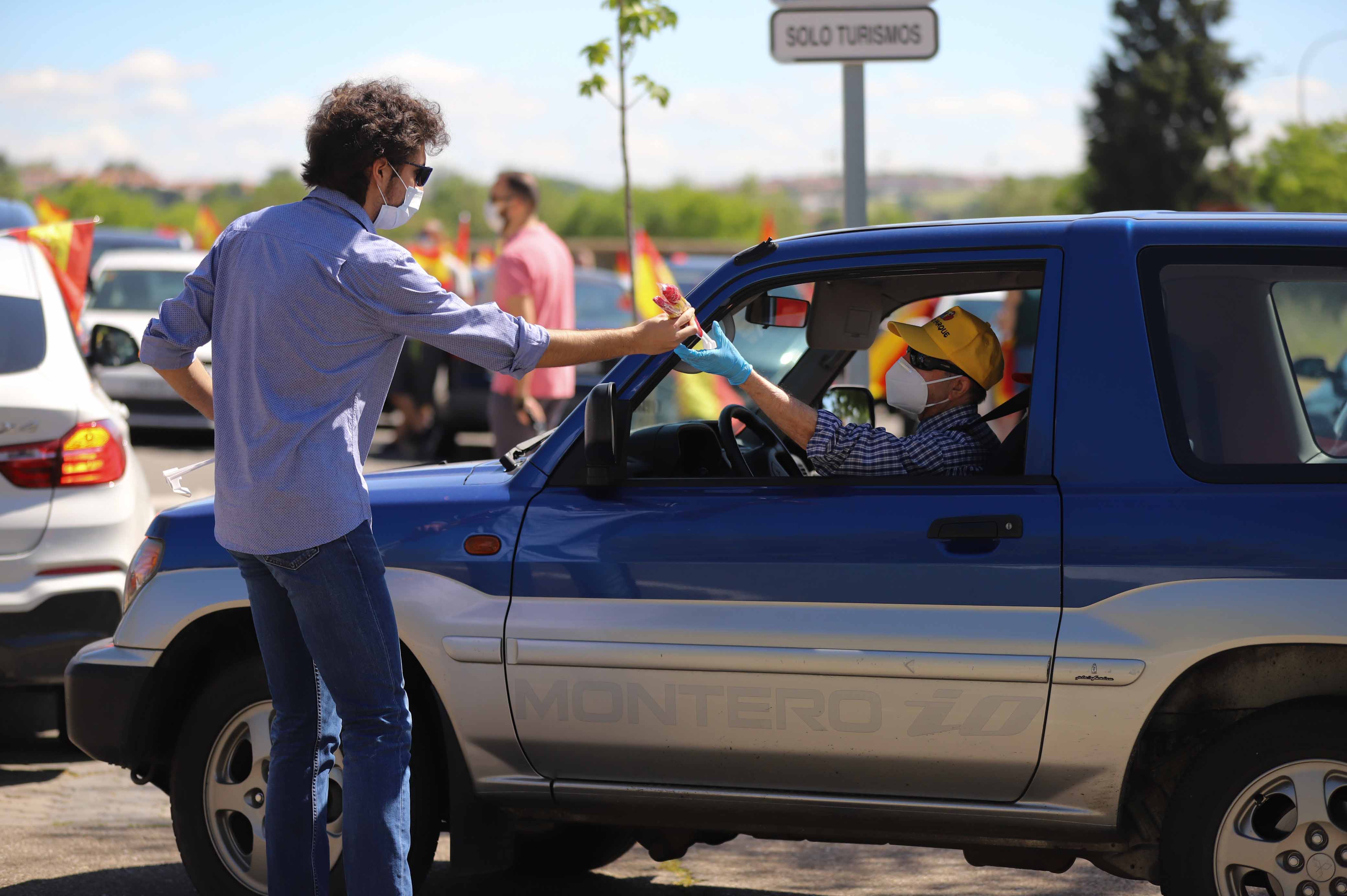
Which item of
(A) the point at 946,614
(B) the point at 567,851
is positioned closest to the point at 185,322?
(A) the point at 946,614

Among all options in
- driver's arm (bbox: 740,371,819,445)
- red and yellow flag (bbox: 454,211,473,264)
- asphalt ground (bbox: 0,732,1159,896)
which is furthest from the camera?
red and yellow flag (bbox: 454,211,473,264)

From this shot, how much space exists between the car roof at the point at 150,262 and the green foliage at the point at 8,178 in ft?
214

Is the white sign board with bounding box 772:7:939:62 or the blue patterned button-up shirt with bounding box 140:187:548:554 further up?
the white sign board with bounding box 772:7:939:62

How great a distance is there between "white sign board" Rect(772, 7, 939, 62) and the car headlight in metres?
3.23

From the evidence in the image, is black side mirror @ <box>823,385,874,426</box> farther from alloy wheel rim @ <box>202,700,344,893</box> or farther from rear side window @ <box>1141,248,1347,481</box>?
alloy wheel rim @ <box>202,700,344,893</box>

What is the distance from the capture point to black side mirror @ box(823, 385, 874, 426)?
4680 millimetres

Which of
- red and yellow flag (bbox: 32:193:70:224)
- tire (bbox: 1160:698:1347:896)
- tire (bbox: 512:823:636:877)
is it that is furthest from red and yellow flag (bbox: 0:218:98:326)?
tire (bbox: 1160:698:1347:896)

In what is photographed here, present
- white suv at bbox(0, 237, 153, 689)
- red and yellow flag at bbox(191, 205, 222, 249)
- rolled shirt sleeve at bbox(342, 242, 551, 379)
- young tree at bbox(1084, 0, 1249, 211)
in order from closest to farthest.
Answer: rolled shirt sleeve at bbox(342, 242, 551, 379) → white suv at bbox(0, 237, 153, 689) → red and yellow flag at bbox(191, 205, 222, 249) → young tree at bbox(1084, 0, 1249, 211)

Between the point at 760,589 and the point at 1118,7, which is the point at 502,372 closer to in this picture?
the point at 760,589

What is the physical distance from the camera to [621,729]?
348 centimetres

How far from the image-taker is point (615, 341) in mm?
3209

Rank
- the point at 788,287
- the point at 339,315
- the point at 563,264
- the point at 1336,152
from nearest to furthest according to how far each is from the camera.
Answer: the point at 339,315 → the point at 788,287 → the point at 563,264 → the point at 1336,152

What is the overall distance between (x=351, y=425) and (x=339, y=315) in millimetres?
244

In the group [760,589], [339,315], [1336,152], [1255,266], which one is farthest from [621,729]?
[1336,152]
